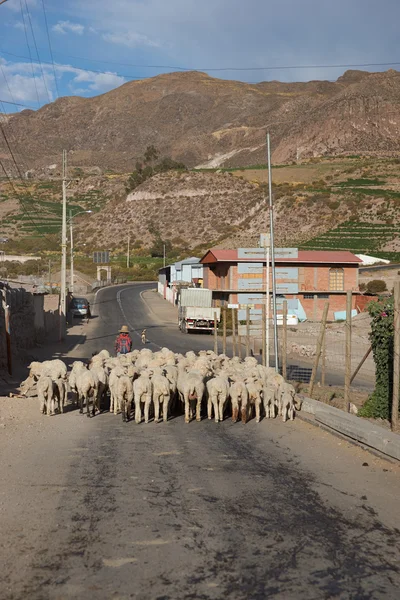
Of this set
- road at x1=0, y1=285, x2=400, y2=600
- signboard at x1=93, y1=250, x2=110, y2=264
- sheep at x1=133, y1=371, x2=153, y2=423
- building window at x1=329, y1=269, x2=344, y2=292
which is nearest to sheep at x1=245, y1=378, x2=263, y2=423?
road at x1=0, y1=285, x2=400, y2=600

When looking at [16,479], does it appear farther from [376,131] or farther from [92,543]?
[376,131]

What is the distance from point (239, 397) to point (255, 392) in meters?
0.39

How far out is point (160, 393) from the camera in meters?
14.5

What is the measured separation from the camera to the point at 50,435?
13.0m

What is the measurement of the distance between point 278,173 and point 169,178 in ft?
70.1

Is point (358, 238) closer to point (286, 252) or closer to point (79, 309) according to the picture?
point (79, 309)

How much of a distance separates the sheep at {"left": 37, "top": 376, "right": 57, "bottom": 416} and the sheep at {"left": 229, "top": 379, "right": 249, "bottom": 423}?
12.5ft

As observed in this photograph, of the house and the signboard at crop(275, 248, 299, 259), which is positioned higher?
the house

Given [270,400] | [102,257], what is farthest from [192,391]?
[102,257]

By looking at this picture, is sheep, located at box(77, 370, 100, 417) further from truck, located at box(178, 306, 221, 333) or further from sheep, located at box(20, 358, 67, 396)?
truck, located at box(178, 306, 221, 333)

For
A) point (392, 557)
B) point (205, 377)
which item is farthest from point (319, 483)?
point (205, 377)

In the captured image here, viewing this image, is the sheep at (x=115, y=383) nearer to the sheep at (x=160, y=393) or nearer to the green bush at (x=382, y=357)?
the sheep at (x=160, y=393)

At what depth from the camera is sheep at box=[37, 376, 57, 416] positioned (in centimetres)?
1517

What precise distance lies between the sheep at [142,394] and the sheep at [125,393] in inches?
12.5
